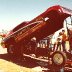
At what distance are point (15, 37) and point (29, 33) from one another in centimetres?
115

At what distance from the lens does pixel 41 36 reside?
45.0 feet

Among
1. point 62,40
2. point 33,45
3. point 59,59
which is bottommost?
point 59,59

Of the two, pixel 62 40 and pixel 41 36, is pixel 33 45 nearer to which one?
pixel 41 36

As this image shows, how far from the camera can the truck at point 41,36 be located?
11.2 m

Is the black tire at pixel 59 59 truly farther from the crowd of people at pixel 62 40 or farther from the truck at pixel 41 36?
the crowd of people at pixel 62 40

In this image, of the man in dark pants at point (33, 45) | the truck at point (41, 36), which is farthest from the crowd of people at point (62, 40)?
the man in dark pants at point (33, 45)

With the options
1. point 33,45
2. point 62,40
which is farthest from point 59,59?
point 33,45

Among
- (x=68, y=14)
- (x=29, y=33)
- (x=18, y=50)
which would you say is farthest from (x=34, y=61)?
(x=68, y=14)

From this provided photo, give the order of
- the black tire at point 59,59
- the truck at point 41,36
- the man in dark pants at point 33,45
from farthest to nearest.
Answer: the man in dark pants at point 33,45
the truck at point 41,36
the black tire at point 59,59

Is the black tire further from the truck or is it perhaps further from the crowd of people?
the crowd of people

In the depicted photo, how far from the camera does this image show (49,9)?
11852 mm

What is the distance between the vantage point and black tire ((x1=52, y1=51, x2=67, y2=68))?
34.3 feet

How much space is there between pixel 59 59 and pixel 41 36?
3.34 meters

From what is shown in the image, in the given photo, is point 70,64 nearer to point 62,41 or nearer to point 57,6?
point 62,41
